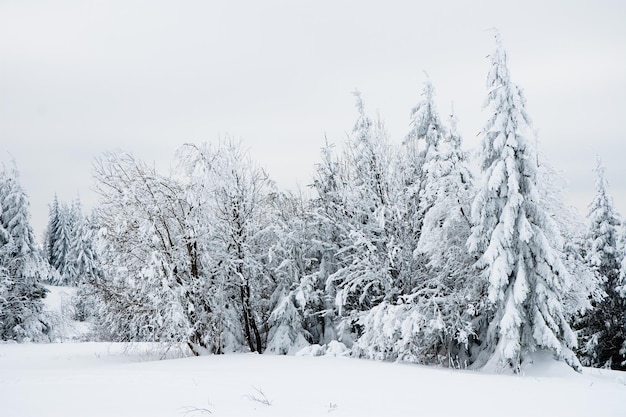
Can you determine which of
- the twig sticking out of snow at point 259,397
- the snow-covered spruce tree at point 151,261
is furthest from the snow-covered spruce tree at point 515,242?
the snow-covered spruce tree at point 151,261

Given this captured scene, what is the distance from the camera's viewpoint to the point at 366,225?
58.2 feet

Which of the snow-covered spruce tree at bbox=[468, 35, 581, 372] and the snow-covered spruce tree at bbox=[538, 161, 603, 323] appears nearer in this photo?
the snow-covered spruce tree at bbox=[468, 35, 581, 372]

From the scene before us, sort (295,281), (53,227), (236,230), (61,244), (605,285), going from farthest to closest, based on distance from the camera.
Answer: (53,227) → (61,244) → (605,285) → (295,281) → (236,230)

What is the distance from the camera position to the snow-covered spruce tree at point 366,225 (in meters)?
17.0

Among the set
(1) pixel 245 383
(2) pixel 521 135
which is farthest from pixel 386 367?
(2) pixel 521 135

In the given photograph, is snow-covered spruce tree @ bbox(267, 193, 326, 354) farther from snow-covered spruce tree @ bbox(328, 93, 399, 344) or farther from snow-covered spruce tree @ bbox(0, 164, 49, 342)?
snow-covered spruce tree @ bbox(0, 164, 49, 342)

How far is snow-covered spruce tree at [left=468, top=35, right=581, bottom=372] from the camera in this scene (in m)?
13.1

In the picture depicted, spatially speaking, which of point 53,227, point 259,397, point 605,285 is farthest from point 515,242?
point 53,227

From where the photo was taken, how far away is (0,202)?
105 ft

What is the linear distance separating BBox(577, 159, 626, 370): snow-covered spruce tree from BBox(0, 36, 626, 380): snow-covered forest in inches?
318

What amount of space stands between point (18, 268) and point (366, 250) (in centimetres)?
2507

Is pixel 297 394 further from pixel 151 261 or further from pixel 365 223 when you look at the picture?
pixel 365 223

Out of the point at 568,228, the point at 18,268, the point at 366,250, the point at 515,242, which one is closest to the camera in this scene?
the point at 515,242

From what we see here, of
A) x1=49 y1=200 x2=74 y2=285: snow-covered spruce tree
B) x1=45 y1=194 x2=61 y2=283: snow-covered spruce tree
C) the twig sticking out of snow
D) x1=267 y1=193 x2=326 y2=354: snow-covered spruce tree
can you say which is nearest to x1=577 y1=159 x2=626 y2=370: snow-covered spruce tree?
x1=267 y1=193 x2=326 y2=354: snow-covered spruce tree
